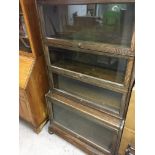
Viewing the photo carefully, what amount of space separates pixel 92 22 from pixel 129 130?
31.1 inches

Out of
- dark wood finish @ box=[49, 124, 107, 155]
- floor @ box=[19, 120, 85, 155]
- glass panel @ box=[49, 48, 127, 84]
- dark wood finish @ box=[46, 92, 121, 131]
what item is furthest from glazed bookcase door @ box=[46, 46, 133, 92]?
floor @ box=[19, 120, 85, 155]

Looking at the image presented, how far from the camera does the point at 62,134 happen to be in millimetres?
1474

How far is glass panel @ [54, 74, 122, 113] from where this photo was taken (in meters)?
1.07

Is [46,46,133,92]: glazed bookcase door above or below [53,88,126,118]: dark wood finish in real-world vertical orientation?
above

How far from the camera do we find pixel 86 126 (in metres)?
1.31

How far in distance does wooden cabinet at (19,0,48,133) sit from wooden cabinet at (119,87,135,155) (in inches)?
33.1

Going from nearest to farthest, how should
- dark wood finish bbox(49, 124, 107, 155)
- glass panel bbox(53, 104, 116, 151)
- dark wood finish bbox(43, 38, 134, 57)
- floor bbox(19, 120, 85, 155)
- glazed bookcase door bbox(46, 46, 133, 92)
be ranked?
dark wood finish bbox(43, 38, 134, 57) < glazed bookcase door bbox(46, 46, 133, 92) < glass panel bbox(53, 104, 116, 151) < dark wood finish bbox(49, 124, 107, 155) < floor bbox(19, 120, 85, 155)

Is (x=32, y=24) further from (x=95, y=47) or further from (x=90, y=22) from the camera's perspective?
(x=95, y=47)

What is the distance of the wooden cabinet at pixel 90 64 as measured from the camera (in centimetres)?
83

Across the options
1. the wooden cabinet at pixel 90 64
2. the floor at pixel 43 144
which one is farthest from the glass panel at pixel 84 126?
the floor at pixel 43 144

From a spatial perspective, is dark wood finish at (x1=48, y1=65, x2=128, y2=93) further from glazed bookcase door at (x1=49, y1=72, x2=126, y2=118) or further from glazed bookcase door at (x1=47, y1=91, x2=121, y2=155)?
glazed bookcase door at (x1=47, y1=91, x2=121, y2=155)
